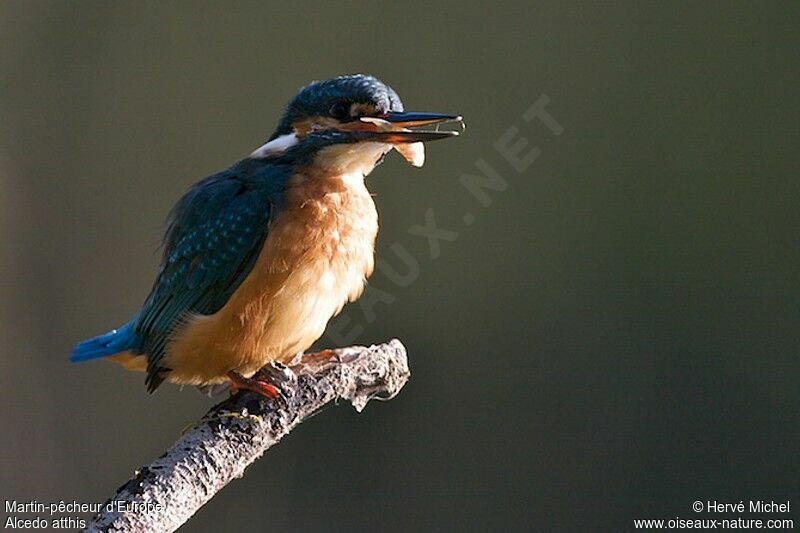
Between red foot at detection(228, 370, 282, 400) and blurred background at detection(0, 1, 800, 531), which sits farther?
blurred background at detection(0, 1, 800, 531)

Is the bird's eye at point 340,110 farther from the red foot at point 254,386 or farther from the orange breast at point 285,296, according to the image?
the red foot at point 254,386

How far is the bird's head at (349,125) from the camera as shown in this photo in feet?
6.82

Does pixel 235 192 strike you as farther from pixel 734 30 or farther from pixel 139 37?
pixel 734 30

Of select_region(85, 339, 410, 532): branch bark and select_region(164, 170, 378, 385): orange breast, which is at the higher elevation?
select_region(164, 170, 378, 385): orange breast

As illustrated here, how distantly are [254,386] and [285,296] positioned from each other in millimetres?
169

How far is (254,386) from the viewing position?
2.02m

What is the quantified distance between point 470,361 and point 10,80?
165cm

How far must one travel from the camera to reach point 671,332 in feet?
11.5

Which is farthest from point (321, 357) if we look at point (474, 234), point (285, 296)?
point (474, 234)

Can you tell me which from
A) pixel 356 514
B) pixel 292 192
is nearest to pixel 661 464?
pixel 356 514

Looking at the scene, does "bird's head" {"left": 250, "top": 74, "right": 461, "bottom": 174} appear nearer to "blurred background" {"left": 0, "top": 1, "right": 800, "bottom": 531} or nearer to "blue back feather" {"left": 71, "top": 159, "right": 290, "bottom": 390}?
"blue back feather" {"left": 71, "top": 159, "right": 290, "bottom": 390}

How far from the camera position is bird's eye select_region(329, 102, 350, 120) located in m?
2.11

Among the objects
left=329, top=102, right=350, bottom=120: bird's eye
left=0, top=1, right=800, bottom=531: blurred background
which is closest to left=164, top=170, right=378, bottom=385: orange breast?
left=329, top=102, right=350, bottom=120: bird's eye

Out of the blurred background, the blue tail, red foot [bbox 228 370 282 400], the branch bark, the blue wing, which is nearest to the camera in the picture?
the branch bark
